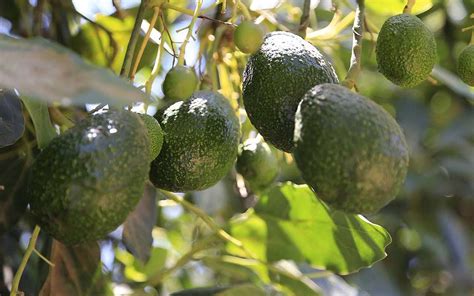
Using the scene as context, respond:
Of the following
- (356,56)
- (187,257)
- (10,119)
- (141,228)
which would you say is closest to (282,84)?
(356,56)

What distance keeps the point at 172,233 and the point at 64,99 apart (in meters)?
1.65

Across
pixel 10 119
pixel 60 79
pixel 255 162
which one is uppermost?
pixel 60 79

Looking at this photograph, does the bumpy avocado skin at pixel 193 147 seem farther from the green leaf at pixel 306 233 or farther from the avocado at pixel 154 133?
the green leaf at pixel 306 233

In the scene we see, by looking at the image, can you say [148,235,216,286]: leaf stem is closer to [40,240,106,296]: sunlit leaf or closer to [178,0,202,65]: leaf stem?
[40,240,106,296]: sunlit leaf

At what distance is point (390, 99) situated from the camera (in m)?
2.61

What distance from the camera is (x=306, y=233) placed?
1.45m

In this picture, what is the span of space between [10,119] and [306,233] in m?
0.61

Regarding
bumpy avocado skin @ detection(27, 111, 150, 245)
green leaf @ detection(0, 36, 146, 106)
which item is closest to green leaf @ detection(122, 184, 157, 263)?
bumpy avocado skin @ detection(27, 111, 150, 245)

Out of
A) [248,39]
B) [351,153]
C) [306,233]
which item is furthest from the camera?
[306,233]

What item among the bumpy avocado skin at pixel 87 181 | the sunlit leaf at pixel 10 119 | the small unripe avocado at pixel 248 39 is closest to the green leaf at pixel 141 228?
the sunlit leaf at pixel 10 119

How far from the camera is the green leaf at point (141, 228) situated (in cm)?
144

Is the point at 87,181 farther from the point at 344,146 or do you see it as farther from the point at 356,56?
the point at 356,56

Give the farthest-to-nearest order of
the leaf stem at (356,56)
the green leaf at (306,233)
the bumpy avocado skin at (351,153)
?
1. the green leaf at (306,233)
2. the leaf stem at (356,56)
3. the bumpy avocado skin at (351,153)

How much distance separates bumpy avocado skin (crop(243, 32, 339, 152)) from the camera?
38.9 inches
